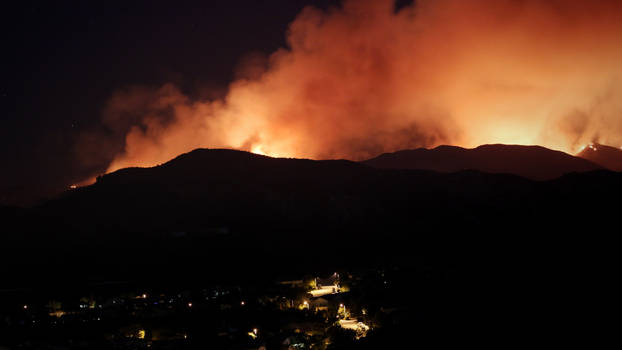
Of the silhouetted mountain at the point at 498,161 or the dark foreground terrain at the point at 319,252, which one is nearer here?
the dark foreground terrain at the point at 319,252

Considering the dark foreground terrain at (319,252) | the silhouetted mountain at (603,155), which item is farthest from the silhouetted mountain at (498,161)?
the dark foreground terrain at (319,252)

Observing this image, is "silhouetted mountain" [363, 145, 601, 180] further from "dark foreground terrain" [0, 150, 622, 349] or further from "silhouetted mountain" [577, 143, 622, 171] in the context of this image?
"dark foreground terrain" [0, 150, 622, 349]

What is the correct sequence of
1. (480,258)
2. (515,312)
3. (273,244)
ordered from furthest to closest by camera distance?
1. (273,244)
2. (480,258)
3. (515,312)

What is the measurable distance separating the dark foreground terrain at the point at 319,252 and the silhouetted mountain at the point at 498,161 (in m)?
36.9

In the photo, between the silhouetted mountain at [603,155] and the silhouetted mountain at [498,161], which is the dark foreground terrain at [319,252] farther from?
the silhouetted mountain at [603,155]

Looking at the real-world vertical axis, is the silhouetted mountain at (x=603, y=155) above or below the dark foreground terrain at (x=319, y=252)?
above

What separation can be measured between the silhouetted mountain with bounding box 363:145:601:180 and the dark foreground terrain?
A: 3694 cm

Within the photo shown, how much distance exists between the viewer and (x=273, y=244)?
3258 inches

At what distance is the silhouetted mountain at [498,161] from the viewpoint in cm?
13925

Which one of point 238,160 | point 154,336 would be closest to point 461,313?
point 154,336

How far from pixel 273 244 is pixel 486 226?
119ft

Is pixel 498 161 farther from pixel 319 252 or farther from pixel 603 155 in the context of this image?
pixel 319 252

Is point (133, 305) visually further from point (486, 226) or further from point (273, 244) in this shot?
point (486, 226)

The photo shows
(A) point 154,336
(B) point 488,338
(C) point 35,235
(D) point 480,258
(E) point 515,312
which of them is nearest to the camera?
(B) point 488,338
